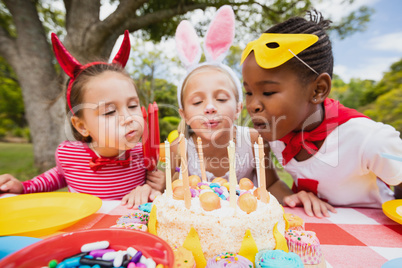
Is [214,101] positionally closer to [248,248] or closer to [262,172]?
[262,172]

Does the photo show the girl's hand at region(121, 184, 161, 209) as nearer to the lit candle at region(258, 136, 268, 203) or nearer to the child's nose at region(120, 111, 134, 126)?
the child's nose at region(120, 111, 134, 126)

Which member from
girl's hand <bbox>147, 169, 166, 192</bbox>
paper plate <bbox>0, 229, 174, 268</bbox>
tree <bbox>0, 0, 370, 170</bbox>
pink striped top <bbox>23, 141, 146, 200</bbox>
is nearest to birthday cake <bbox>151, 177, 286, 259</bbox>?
paper plate <bbox>0, 229, 174, 268</bbox>

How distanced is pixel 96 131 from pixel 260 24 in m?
6.04

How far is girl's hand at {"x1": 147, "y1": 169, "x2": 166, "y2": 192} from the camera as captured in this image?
1758 millimetres

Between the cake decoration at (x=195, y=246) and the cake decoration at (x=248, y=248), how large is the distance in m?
0.12

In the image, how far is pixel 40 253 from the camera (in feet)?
2.17

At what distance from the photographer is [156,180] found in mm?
1827

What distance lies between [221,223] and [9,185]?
1405 millimetres

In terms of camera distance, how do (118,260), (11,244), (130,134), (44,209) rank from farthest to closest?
1. (130,134)
2. (44,209)
3. (11,244)
4. (118,260)

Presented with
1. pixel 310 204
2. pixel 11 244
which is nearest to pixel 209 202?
pixel 11 244

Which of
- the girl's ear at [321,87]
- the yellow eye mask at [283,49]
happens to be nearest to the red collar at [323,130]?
the girl's ear at [321,87]

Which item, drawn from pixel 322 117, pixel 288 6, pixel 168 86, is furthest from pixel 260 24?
pixel 322 117

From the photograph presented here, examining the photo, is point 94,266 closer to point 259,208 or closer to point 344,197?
point 259,208

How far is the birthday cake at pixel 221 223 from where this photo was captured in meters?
0.82
